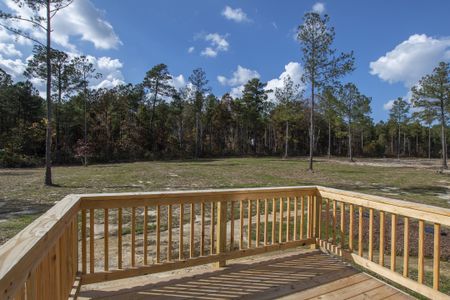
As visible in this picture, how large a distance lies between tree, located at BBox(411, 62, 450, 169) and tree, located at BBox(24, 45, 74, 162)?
27017mm

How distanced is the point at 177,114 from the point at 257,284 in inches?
1414

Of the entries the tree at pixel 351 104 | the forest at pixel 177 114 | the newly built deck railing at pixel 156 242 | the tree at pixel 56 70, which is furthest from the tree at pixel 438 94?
the tree at pixel 56 70

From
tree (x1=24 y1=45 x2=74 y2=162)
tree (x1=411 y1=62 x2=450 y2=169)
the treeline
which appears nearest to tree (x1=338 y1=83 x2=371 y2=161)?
the treeline

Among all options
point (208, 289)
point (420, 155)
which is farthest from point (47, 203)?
point (420, 155)

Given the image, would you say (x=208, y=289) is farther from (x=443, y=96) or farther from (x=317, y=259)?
(x=443, y=96)

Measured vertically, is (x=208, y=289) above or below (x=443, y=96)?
below

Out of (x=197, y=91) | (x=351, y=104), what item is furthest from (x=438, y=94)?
A: (x=197, y=91)

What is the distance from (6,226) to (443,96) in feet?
83.7

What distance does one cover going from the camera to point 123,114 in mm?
34062

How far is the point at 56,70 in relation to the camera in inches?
992

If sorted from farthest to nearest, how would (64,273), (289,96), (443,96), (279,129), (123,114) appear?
(279,129) < (123,114) < (289,96) < (443,96) < (64,273)

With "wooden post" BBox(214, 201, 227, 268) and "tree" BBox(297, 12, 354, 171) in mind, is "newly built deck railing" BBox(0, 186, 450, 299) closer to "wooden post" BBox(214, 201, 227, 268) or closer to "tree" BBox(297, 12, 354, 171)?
"wooden post" BBox(214, 201, 227, 268)

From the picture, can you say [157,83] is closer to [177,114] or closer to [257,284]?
[177,114]

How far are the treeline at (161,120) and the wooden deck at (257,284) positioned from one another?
15.4 m
